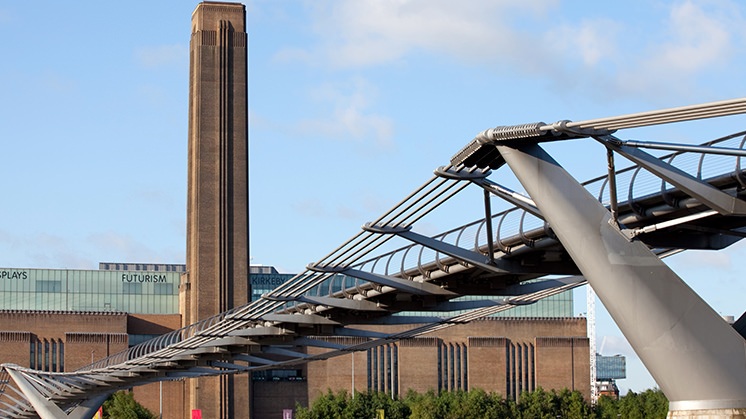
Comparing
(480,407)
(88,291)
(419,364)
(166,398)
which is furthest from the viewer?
(88,291)

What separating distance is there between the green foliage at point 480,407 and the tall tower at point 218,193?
9.43 metres

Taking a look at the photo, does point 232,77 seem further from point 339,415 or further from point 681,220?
point 681,220

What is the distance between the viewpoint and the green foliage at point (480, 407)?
346 ft

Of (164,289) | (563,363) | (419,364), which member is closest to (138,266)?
(164,289)

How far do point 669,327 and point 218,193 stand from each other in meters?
90.2

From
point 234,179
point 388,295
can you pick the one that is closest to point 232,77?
point 234,179

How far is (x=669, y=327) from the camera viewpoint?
27578 millimetres

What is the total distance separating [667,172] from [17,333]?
9524cm

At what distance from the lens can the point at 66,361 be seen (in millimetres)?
115750

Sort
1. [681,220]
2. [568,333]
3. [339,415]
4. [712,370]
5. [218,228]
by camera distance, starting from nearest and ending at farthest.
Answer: [712,370]
[681,220]
[339,415]
[218,228]
[568,333]

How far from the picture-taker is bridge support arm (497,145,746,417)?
2753 centimetres

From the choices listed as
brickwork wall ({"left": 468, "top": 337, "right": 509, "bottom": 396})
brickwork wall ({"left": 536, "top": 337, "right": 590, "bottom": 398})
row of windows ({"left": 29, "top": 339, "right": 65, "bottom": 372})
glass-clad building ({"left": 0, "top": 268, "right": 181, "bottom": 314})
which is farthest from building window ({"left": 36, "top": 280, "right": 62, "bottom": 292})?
brickwork wall ({"left": 536, "top": 337, "right": 590, "bottom": 398})

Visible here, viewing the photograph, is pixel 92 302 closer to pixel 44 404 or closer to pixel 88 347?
pixel 88 347

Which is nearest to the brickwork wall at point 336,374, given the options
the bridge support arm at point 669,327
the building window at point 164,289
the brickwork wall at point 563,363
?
the building window at point 164,289
